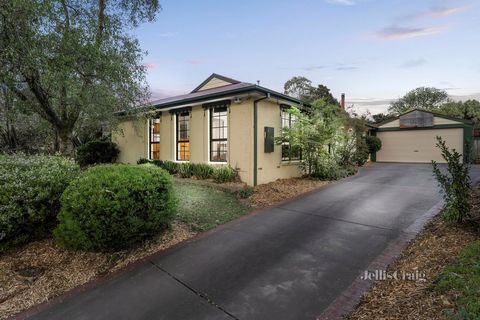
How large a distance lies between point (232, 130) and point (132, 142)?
6.93 metres

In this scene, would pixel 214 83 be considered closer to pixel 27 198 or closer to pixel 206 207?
pixel 206 207

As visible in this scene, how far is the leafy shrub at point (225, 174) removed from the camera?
8.62m

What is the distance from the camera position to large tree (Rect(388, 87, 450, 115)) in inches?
1387

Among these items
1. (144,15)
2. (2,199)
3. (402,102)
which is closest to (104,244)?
(2,199)

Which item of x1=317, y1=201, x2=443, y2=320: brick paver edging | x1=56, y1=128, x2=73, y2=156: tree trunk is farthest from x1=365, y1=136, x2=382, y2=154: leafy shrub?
x1=56, y1=128, x2=73, y2=156: tree trunk

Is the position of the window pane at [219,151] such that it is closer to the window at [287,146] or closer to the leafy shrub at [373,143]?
the window at [287,146]

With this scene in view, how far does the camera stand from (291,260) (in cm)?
370

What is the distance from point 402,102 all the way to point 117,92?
41.4 metres

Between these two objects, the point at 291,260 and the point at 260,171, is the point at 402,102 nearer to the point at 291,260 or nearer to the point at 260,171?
the point at 260,171

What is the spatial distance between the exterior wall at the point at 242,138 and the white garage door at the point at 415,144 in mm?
14044

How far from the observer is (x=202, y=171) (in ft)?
30.8

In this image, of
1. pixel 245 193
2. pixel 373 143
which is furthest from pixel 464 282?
pixel 373 143

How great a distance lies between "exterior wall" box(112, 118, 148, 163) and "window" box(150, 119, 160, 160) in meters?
0.30

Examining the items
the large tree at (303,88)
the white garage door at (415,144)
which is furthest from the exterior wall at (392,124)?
the large tree at (303,88)
